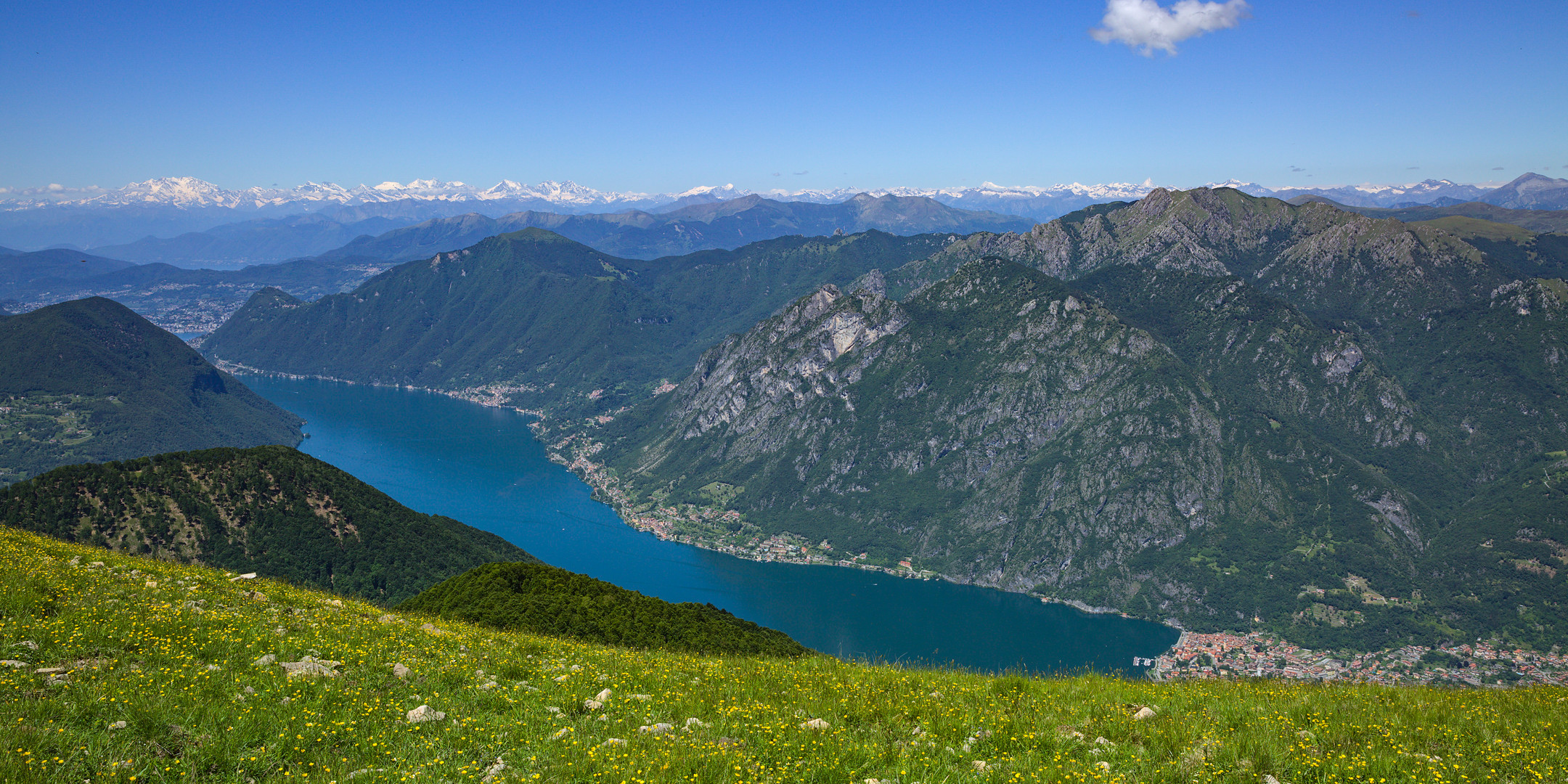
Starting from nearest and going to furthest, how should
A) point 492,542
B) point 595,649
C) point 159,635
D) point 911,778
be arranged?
1. point 911,778
2. point 159,635
3. point 595,649
4. point 492,542

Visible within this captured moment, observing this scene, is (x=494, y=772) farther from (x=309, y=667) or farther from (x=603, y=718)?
(x=309, y=667)

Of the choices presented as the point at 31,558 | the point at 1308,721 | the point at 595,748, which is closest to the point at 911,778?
the point at 595,748

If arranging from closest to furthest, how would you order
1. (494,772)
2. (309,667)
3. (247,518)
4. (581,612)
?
(494,772) < (309,667) < (581,612) < (247,518)

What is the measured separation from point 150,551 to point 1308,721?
477 feet

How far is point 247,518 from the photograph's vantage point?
126 metres

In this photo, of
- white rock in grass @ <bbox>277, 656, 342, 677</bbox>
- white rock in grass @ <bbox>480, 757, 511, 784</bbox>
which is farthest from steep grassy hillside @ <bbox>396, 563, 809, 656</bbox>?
white rock in grass @ <bbox>480, 757, 511, 784</bbox>

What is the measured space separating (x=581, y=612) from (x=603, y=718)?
42.0 meters

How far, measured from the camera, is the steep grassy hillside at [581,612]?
4962 centimetres

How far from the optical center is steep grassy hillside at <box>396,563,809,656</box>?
163 feet

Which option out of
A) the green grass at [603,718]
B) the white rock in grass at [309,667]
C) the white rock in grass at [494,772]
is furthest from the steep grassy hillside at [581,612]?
the white rock in grass at [494,772]

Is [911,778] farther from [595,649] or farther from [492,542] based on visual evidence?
[492,542]

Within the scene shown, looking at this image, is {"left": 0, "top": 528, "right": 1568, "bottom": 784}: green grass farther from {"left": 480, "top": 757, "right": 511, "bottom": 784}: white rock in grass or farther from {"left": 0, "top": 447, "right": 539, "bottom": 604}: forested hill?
{"left": 0, "top": 447, "right": 539, "bottom": 604}: forested hill

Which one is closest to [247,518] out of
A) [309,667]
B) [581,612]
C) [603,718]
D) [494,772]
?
[581,612]

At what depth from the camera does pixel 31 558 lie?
24094mm
